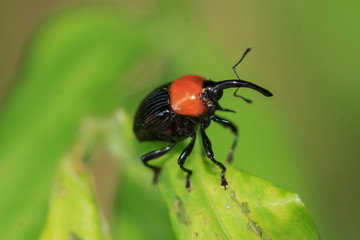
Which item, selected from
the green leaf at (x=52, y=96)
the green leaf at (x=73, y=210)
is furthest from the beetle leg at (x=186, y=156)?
the green leaf at (x=52, y=96)

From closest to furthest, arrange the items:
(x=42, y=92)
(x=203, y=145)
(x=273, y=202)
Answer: (x=273, y=202) → (x=203, y=145) → (x=42, y=92)

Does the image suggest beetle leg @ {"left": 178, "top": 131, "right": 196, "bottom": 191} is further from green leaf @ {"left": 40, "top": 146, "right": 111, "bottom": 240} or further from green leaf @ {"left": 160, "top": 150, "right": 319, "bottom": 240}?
green leaf @ {"left": 40, "top": 146, "right": 111, "bottom": 240}

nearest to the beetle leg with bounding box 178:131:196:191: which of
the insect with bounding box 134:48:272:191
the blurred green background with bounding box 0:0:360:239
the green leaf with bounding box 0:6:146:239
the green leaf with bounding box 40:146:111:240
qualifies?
the insect with bounding box 134:48:272:191

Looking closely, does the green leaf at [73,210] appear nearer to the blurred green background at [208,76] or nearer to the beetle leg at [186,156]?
the blurred green background at [208,76]

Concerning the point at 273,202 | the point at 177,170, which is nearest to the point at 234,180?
the point at 273,202

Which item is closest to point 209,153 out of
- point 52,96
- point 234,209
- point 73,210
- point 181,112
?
point 181,112

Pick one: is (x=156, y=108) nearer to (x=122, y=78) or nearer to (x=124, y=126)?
(x=124, y=126)
